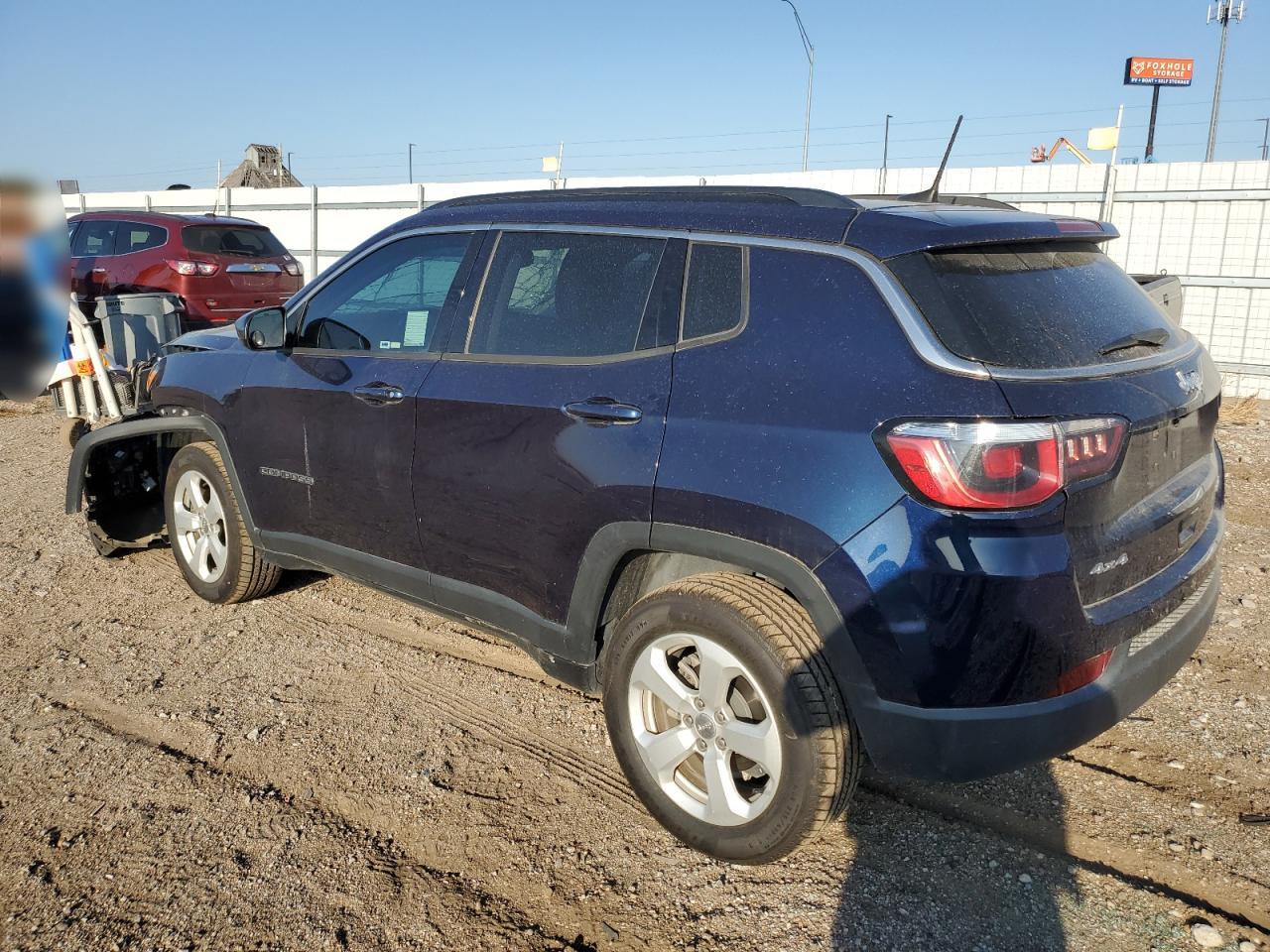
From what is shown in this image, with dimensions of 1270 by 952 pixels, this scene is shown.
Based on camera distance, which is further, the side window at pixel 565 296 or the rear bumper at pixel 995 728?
A: the side window at pixel 565 296

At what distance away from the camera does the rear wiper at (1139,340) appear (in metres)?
2.67

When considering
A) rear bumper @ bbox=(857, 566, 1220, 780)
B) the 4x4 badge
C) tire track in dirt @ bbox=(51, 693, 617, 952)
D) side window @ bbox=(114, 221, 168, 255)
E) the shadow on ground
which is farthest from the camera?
side window @ bbox=(114, 221, 168, 255)

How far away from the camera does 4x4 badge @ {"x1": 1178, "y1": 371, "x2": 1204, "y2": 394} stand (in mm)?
2785

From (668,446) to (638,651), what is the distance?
2.07ft

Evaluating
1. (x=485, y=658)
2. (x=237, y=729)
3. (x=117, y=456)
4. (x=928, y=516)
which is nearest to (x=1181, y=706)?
(x=928, y=516)

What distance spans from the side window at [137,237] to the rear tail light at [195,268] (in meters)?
0.40

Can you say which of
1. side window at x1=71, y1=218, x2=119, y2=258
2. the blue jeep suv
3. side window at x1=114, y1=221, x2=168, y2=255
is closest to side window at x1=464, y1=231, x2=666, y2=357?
the blue jeep suv

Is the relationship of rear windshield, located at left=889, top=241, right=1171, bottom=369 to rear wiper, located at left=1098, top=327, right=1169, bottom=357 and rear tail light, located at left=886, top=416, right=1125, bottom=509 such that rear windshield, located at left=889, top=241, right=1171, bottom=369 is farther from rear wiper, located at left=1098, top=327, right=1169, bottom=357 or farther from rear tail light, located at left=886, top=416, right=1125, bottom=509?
rear tail light, located at left=886, top=416, right=1125, bottom=509

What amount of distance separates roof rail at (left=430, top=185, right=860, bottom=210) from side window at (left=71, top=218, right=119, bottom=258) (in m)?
10.2

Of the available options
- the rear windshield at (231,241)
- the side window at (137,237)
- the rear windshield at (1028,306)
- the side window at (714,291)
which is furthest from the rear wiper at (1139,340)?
the side window at (137,237)

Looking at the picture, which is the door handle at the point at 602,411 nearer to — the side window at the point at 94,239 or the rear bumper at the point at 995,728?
the rear bumper at the point at 995,728

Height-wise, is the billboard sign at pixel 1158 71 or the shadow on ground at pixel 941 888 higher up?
the billboard sign at pixel 1158 71

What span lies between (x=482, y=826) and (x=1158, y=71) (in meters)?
51.3

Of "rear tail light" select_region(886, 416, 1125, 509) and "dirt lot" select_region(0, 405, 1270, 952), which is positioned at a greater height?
"rear tail light" select_region(886, 416, 1125, 509)
